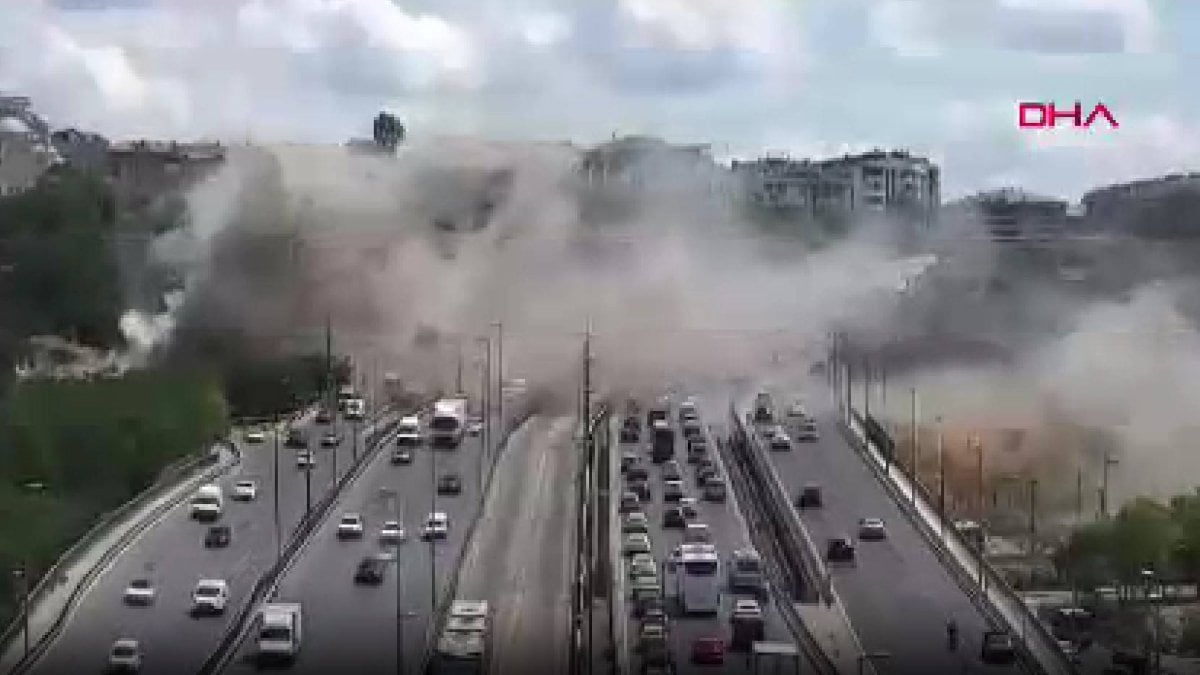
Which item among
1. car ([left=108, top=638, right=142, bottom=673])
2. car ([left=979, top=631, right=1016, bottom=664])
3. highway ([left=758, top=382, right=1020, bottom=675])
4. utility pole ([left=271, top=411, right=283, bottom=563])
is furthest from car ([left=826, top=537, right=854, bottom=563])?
car ([left=108, top=638, right=142, bottom=673])

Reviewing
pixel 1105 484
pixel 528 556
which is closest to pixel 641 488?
pixel 528 556

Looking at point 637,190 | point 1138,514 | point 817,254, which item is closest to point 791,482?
point 1138,514

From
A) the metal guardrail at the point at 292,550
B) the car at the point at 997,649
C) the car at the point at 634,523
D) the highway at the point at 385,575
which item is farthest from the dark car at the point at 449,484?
the car at the point at 997,649

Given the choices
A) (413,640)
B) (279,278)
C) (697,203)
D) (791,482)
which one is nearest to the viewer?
(413,640)

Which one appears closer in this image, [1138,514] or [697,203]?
[1138,514]

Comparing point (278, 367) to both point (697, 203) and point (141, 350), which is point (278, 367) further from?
point (697, 203)

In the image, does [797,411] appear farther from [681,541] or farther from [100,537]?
[100,537]
